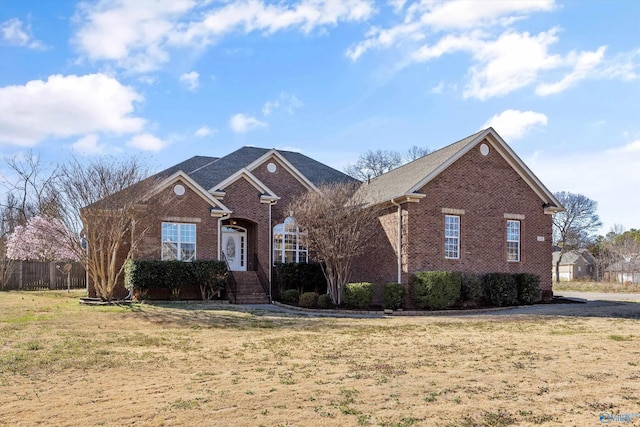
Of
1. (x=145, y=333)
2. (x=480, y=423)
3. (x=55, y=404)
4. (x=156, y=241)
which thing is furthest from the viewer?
(x=156, y=241)

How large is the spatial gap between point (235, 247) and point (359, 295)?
8.36 m

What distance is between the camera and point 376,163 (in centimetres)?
5884

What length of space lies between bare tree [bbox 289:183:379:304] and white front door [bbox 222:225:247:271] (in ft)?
17.4

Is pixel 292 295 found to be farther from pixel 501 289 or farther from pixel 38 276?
pixel 38 276

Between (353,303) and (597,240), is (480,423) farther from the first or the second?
(597,240)

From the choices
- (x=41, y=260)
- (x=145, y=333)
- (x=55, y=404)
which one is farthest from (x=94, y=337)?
(x=41, y=260)

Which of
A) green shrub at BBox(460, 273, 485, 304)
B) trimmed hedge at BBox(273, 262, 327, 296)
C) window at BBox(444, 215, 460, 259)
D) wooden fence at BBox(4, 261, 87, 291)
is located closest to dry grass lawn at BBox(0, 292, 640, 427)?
green shrub at BBox(460, 273, 485, 304)

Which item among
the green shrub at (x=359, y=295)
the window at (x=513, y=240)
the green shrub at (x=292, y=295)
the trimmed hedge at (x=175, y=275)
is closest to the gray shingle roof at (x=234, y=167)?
the trimmed hedge at (x=175, y=275)

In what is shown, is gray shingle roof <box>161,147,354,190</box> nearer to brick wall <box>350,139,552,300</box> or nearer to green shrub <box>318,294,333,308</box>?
green shrub <box>318,294,333,308</box>

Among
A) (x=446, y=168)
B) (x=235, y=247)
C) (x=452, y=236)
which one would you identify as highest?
(x=446, y=168)

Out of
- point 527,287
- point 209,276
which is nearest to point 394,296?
point 527,287

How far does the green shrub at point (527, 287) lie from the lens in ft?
72.3

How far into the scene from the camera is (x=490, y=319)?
17.2 metres

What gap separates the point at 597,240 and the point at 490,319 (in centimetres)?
6692
